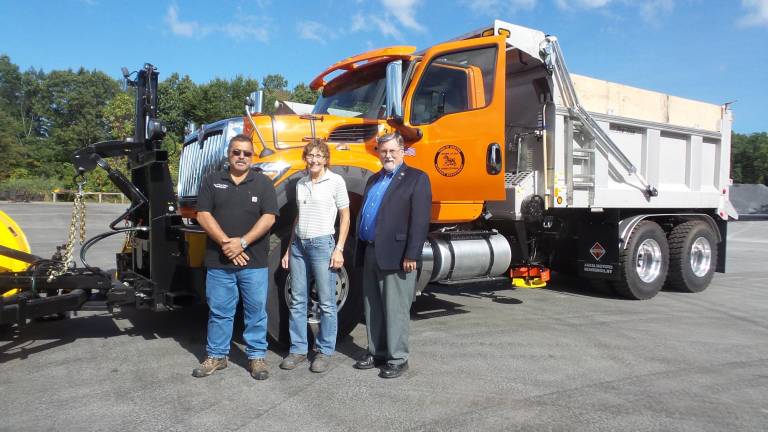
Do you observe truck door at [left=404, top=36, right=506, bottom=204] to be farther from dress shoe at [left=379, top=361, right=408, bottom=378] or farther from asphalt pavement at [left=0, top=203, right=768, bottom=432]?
dress shoe at [left=379, top=361, right=408, bottom=378]

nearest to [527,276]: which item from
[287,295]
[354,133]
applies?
[354,133]

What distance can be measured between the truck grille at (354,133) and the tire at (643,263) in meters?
4.23

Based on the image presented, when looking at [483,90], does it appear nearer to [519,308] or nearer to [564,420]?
[519,308]

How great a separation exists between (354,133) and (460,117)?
3.80ft

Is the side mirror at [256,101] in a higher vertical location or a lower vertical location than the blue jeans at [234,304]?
→ higher

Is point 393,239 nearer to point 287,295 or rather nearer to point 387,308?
point 387,308


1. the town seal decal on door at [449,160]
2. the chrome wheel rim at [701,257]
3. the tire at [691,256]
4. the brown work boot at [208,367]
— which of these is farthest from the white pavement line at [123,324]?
the chrome wheel rim at [701,257]

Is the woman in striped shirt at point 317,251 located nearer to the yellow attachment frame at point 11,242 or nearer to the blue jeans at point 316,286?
the blue jeans at point 316,286

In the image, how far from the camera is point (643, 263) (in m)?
7.91

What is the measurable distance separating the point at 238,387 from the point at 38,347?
2.31m

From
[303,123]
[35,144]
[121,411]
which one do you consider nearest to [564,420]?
[121,411]

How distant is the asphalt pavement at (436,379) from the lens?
3.35 meters

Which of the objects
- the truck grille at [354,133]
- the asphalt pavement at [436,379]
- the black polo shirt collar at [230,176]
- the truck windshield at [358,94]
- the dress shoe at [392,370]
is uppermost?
the truck windshield at [358,94]

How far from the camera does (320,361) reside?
4238mm
